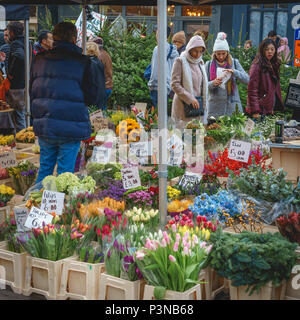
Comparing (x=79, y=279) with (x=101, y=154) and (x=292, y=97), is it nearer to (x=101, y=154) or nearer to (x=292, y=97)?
(x=101, y=154)

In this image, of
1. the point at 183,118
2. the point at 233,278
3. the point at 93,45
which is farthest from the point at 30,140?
the point at 233,278

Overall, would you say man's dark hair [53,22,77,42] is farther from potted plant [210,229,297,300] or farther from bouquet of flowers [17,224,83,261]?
potted plant [210,229,297,300]

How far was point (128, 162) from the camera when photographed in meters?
4.80

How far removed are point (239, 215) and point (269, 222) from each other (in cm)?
20

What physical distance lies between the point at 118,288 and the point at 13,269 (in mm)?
764

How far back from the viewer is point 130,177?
13.0 feet

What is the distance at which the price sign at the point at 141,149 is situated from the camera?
4887 millimetres

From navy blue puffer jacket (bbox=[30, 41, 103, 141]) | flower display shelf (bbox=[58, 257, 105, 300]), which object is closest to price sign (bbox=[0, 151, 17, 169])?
navy blue puffer jacket (bbox=[30, 41, 103, 141])

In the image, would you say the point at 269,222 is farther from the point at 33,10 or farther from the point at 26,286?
the point at 33,10

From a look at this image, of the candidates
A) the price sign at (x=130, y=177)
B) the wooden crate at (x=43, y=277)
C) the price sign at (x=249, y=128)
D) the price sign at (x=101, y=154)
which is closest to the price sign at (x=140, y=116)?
the price sign at (x=101, y=154)

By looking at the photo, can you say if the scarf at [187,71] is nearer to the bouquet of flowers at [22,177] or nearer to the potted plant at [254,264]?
the bouquet of flowers at [22,177]

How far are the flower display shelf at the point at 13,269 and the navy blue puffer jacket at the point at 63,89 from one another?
1.33 metres

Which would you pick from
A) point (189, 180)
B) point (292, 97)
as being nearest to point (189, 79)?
point (292, 97)

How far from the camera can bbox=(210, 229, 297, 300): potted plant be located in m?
2.60
